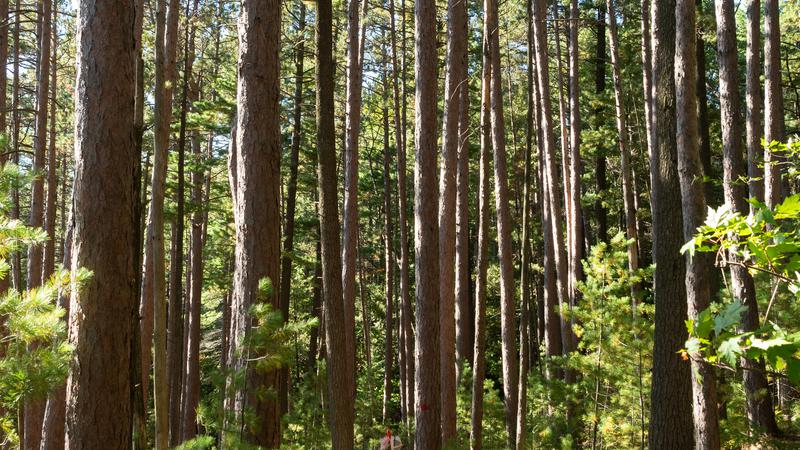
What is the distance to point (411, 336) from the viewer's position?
709 inches

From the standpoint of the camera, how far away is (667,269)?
732 cm

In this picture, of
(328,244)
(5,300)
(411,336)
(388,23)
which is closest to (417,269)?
(328,244)

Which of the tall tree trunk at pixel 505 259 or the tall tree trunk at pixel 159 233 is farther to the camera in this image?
the tall tree trunk at pixel 505 259

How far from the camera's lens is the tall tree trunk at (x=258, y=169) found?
6.52 meters

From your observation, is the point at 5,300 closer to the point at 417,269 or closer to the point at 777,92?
the point at 417,269

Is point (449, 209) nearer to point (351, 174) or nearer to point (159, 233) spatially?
point (351, 174)

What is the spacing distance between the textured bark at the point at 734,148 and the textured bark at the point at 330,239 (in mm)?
6474

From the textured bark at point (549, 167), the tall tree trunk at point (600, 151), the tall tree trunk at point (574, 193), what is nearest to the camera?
the textured bark at point (549, 167)

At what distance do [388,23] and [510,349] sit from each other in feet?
48.2

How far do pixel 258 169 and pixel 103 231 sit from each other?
5.95ft

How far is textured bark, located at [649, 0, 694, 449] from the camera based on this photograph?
7.12 metres

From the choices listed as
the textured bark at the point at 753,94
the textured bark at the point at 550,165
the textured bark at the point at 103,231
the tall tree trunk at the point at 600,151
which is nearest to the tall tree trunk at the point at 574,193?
the textured bark at the point at 550,165

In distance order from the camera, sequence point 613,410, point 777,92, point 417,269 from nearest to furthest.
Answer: point 417,269 → point 613,410 → point 777,92

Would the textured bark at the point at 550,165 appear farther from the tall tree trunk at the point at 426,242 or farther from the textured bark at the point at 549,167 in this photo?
the tall tree trunk at the point at 426,242
